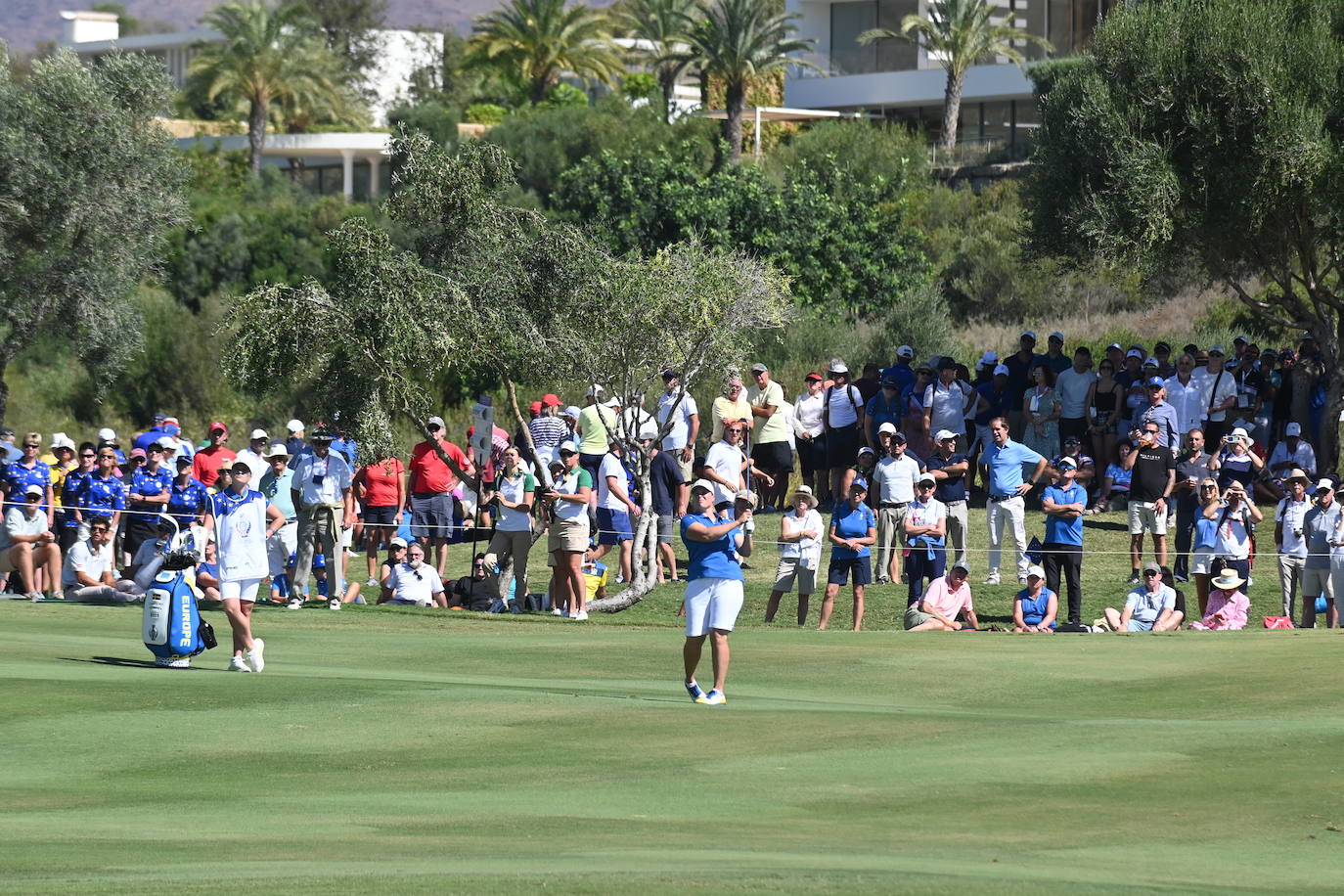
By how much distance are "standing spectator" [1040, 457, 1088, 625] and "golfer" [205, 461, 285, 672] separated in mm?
9203

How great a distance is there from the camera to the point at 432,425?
74.2 ft

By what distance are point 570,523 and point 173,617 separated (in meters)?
5.93

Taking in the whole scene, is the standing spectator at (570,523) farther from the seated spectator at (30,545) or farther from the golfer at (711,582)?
the golfer at (711,582)

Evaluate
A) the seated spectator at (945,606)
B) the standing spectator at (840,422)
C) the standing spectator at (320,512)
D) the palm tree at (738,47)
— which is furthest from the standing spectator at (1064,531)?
the palm tree at (738,47)

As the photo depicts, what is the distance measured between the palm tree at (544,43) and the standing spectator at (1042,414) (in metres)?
55.3

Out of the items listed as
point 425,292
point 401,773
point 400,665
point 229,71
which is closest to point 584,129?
point 229,71

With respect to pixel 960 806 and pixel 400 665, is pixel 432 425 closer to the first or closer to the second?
pixel 400 665

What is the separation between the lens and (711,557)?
1406 cm

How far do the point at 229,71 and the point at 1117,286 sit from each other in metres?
43.9

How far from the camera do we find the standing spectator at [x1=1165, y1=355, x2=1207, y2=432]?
82.5ft

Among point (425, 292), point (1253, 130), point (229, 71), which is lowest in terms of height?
point (425, 292)

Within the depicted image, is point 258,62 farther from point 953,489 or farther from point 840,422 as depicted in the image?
point 953,489

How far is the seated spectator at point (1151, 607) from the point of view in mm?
20016

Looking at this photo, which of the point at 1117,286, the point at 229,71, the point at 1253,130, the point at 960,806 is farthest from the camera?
the point at 229,71
